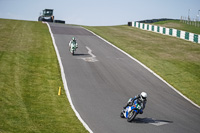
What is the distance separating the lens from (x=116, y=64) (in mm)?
26188

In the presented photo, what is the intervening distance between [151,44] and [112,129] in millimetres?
28605

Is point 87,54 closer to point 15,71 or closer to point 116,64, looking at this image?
point 116,64

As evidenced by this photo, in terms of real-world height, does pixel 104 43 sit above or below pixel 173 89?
above

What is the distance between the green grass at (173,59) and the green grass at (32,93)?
Answer: 896 cm

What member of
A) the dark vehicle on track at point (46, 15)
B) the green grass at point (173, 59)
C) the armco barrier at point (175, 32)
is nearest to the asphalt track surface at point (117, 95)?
the green grass at point (173, 59)

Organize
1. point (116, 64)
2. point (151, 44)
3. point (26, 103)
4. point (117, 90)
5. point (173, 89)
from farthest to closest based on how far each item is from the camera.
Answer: point (151, 44), point (116, 64), point (173, 89), point (117, 90), point (26, 103)

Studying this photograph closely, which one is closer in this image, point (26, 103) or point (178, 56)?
point (26, 103)

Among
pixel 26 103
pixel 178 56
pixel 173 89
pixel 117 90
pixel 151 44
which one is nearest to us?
pixel 26 103

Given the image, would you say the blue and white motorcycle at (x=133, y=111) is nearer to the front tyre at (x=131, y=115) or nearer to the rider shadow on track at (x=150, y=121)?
the front tyre at (x=131, y=115)

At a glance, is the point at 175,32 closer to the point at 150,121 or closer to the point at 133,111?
the point at 150,121

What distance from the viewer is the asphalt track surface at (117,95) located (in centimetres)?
1350

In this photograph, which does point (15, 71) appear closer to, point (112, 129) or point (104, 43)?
point (112, 129)

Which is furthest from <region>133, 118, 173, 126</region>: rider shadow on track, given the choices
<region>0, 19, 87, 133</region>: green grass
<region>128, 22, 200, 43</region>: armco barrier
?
<region>128, 22, 200, 43</region>: armco barrier

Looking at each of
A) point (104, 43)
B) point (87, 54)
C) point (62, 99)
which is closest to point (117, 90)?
point (62, 99)
